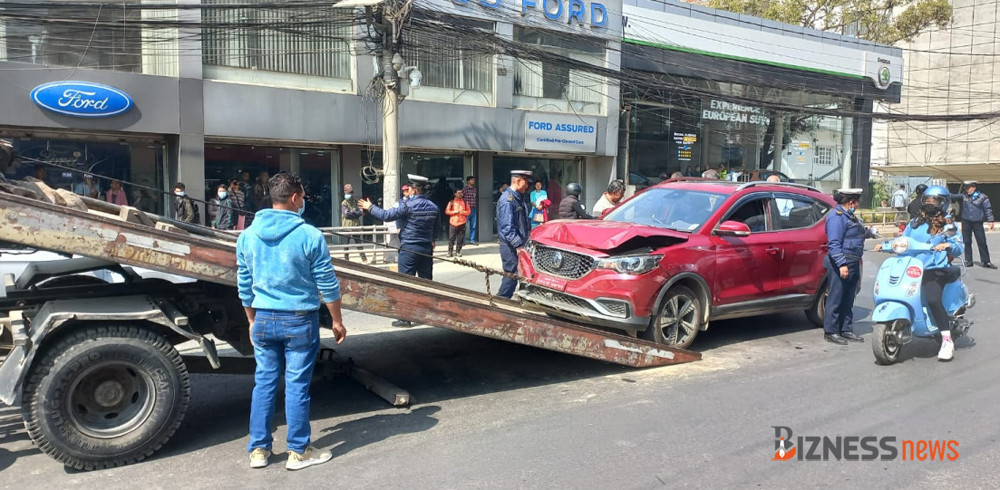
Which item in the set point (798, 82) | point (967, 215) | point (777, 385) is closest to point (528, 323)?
Answer: point (777, 385)

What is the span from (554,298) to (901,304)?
314cm

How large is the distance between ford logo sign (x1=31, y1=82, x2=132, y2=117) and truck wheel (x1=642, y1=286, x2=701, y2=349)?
11.0 m

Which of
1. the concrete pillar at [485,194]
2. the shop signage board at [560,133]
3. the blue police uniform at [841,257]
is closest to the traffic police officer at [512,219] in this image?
the blue police uniform at [841,257]

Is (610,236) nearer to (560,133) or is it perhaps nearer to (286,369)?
(286,369)

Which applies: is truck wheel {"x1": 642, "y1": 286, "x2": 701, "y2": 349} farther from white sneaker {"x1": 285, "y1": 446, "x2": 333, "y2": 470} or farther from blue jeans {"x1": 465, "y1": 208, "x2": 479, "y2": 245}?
blue jeans {"x1": 465, "y1": 208, "x2": 479, "y2": 245}

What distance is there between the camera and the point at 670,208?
7492 mm

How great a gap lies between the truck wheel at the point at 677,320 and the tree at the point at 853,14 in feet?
97.0

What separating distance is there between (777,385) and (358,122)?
11.9 meters

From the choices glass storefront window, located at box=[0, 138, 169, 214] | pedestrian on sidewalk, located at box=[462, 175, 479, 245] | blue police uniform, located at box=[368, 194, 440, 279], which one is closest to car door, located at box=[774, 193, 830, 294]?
blue police uniform, located at box=[368, 194, 440, 279]

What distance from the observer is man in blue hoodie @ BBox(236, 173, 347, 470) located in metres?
3.96

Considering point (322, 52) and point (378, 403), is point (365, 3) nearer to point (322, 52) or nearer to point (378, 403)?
point (322, 52)

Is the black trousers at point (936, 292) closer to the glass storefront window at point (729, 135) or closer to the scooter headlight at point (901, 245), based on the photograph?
the scooter headlight at point (901, 245)

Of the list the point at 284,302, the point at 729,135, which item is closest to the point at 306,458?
the point at 284,302

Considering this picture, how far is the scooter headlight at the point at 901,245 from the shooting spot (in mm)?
6629
